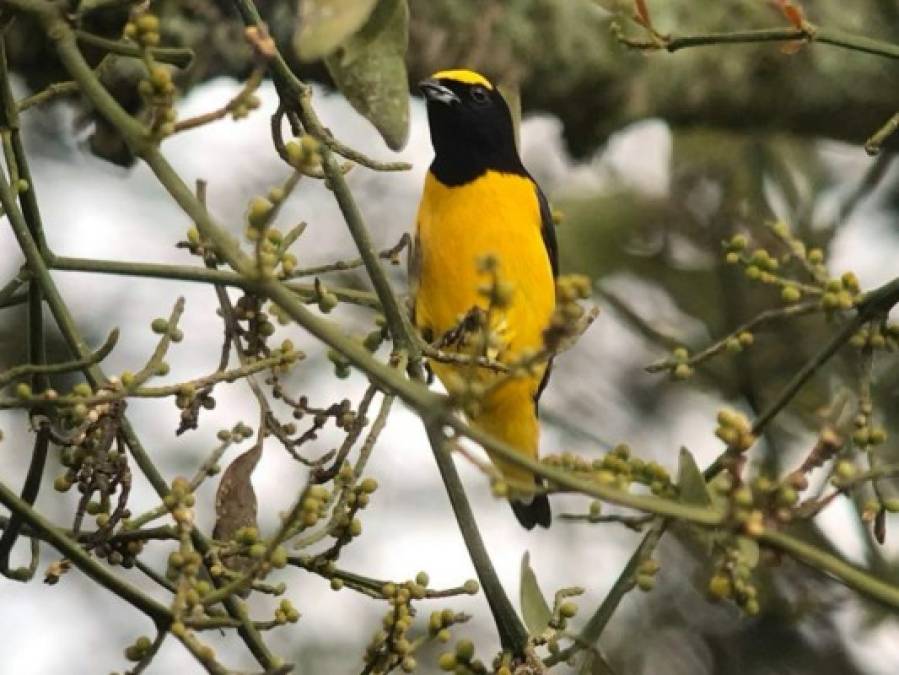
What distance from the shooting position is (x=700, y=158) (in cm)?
398

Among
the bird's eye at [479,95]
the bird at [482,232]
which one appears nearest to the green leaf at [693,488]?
the bird at [482,232]

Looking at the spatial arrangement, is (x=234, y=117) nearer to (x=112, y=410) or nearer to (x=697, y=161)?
(x=112, y=410)

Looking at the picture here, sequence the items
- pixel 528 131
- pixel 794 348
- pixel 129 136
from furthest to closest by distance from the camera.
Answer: pixel 528 131 < pixel 794 348 < pixel 129 136

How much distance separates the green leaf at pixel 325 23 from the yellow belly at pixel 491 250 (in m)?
1.71

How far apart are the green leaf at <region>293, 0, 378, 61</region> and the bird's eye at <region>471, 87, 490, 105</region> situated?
1901mm

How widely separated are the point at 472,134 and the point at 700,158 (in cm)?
89

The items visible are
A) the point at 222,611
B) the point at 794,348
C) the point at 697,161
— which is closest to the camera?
the point at 222,611

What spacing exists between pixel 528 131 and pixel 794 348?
1.10 meters

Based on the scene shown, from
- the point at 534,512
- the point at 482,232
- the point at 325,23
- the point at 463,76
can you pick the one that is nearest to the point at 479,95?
the point at 463,76

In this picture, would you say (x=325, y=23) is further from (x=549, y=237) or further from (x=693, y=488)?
(x=549, y=237)

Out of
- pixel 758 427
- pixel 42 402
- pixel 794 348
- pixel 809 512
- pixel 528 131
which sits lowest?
pixel 809 512

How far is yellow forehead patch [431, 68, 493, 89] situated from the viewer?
297cm

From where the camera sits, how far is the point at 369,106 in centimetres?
139

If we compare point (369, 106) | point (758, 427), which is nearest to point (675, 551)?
point (758, 427)
